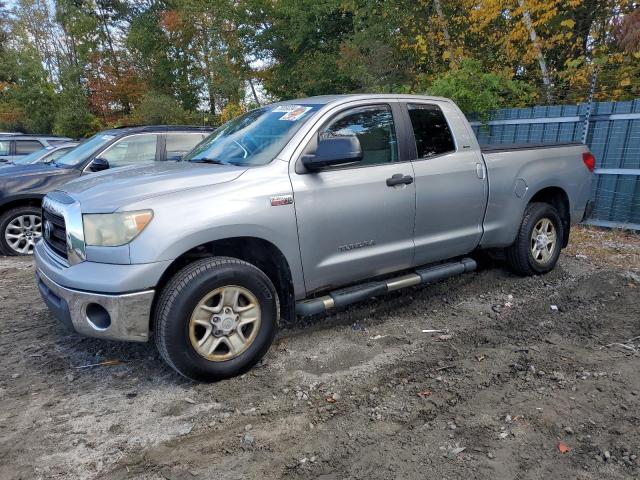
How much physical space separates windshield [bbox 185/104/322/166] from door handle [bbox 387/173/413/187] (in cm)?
81

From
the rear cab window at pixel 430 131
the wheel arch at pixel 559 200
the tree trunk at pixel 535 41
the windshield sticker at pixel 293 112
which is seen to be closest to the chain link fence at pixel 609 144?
the wheel arch at pixel 559 200

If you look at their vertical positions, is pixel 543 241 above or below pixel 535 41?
below

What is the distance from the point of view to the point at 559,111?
8.24 metres

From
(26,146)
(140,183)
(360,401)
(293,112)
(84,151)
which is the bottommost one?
(360,401)

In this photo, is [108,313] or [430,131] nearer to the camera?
[108,313]

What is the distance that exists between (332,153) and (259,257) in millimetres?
930

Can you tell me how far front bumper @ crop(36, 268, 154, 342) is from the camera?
2887 mm

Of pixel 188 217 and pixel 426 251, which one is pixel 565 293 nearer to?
pixel 426 251

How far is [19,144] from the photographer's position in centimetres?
1235

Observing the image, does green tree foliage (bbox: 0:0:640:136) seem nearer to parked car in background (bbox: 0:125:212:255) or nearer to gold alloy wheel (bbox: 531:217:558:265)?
gold alloy wheel (bbox: 531:217:558:265)

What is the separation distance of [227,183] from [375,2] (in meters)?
13.7

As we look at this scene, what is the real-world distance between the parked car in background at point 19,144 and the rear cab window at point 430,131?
11385 mm

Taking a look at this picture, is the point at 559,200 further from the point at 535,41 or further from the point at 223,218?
the point at 535,41

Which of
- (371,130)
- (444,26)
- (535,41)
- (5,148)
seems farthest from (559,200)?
(5,148)
